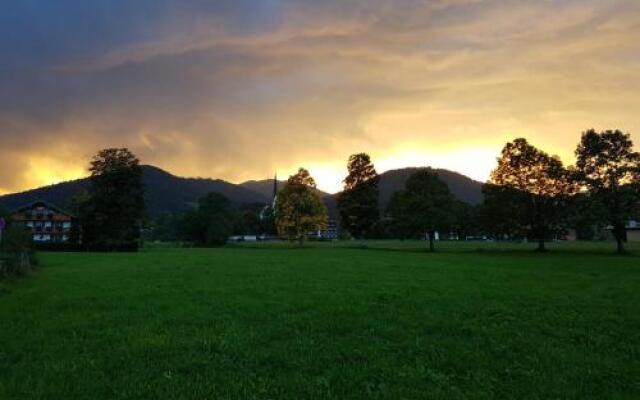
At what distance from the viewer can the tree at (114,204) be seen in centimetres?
9062

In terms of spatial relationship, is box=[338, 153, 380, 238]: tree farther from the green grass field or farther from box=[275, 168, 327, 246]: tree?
the green grass field

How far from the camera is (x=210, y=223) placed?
424 ft

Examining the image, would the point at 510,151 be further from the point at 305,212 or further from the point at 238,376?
the point at 238,376

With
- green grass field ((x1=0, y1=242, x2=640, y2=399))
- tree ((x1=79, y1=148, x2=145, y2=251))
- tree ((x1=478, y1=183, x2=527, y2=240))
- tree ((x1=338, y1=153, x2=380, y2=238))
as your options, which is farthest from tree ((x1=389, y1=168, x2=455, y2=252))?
green grass field ((x1=0, y1=242, x2=640, y2=399))

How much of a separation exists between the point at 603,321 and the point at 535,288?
874cm

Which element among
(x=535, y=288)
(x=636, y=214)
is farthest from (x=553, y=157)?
(x=535, y=288)

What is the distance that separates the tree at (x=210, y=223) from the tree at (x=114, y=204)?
31633 millimetres

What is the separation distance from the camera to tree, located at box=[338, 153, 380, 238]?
4400 inches

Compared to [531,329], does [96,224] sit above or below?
above

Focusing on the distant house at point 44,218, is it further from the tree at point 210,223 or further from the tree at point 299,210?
the tree at point 299,210

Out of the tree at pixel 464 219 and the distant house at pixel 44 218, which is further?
the distant house at pixel 44 218

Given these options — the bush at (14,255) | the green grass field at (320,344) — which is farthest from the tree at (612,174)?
the bush at (14,255)

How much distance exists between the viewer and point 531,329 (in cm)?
1350

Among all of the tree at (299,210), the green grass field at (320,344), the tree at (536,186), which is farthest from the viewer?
the tree at (299,210)
